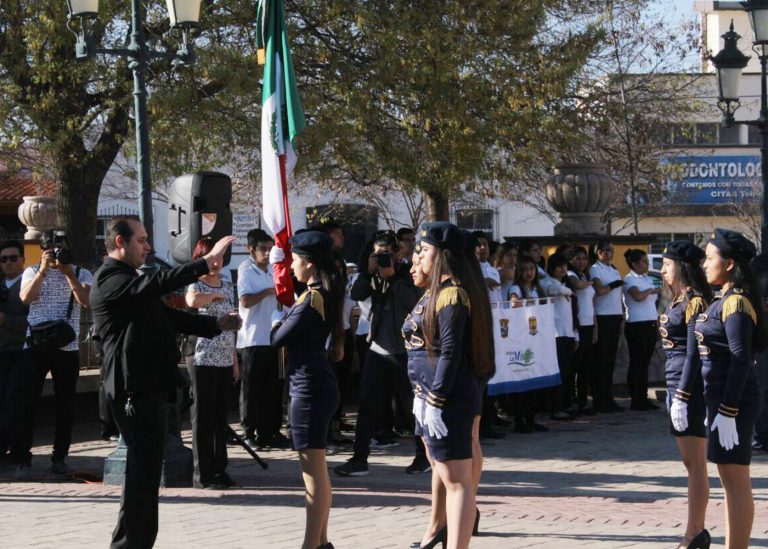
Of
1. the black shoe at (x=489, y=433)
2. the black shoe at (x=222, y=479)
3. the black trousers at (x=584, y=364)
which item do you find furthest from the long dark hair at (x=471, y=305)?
the black trousers at (x=584, y=364)

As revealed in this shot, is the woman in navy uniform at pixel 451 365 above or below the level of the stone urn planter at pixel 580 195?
below

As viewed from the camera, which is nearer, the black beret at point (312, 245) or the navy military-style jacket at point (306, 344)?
the navy military-style jacket at point (306, 344)

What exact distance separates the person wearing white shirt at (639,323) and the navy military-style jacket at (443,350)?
7885 mm

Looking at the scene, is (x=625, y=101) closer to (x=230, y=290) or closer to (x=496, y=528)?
(x=230, y=290)

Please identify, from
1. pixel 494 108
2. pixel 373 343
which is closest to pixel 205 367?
pixel 373 343

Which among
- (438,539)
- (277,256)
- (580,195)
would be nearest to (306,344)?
(438,539)

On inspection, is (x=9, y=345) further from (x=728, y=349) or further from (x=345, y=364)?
(x=728, y=349)

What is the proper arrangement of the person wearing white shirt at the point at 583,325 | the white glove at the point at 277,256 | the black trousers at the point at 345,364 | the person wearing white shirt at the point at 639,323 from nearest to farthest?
the white glove at the point at 277,256, the black trousers at the point at 345,364, the person wearing white shirt at the point at 583,325, the person wearing white shirt at the point at 639,323

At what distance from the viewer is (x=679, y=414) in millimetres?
6898

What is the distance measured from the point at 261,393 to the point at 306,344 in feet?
14.2

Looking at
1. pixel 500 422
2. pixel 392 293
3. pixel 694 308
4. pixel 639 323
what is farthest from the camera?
pixel 639 323

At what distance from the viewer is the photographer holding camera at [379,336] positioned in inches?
400

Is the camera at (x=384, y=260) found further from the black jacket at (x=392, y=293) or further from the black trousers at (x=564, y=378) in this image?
the black trousers at (x=564, y=378)

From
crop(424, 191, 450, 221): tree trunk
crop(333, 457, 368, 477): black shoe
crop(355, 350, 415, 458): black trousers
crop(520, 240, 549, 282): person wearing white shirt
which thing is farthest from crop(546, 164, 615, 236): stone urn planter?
crop(333, 457, 368, 477): black shoe
